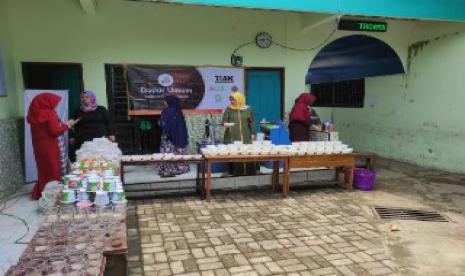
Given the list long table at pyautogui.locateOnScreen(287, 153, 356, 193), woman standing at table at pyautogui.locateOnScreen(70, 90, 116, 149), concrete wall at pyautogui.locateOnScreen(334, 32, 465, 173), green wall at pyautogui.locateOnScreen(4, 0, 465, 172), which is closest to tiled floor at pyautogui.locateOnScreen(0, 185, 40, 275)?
woman standing at table at pyautogui.locateOnScreen(70, 90, 116, 149)

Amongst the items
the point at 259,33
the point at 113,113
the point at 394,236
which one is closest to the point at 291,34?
the point at 259,33

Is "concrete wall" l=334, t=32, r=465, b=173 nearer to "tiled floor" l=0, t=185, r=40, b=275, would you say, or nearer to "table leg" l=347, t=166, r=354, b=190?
"table leg" l=347, t=166, r=354, b=190

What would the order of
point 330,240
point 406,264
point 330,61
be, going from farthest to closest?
point 330,61 → point 330,240 → point 406,264

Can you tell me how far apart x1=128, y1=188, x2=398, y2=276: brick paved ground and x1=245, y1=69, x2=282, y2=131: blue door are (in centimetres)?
261

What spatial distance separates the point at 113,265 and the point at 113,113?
5.11 metres

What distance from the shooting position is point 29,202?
16.5 ft

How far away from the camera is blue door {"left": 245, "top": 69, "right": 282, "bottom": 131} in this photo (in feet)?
24.6

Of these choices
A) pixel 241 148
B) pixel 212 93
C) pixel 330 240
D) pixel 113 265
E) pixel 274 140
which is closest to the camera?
pixel 113 265

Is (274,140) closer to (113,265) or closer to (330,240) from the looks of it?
(330,240)

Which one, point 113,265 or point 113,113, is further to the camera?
point 113,113

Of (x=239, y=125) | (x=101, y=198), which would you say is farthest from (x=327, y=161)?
(x=101, y=198)

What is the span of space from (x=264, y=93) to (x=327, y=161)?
2.45m

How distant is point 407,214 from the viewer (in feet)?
15.9

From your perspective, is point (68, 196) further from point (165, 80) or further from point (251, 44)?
point (251, 44)
